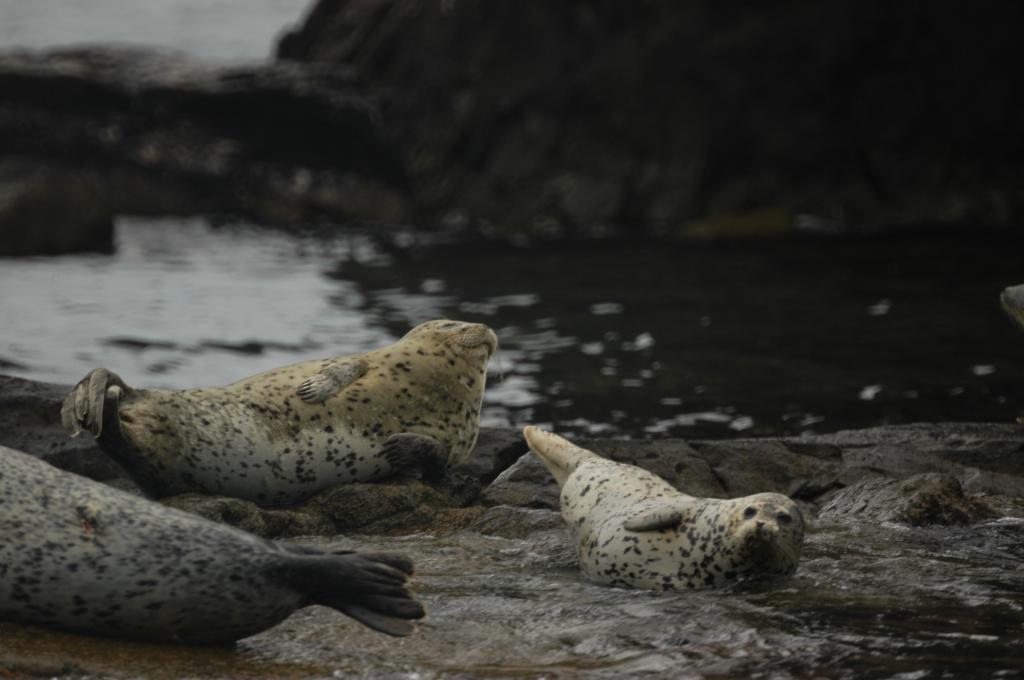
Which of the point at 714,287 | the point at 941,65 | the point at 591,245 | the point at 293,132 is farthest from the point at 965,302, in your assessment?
the point at 293,132

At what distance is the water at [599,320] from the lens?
1092 cm

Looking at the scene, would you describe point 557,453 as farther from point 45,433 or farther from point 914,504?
point 45,433

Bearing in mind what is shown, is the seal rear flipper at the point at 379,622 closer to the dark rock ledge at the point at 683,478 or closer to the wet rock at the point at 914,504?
the dark rock ledge at the point at 683,478

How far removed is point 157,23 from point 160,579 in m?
44.8

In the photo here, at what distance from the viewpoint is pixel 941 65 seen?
2073cm

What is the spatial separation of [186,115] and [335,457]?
58.0ft

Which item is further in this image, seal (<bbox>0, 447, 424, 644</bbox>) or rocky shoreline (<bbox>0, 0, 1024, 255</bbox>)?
rocky shoreline (<bbox>0, 0, 1024, 255</bbox>)

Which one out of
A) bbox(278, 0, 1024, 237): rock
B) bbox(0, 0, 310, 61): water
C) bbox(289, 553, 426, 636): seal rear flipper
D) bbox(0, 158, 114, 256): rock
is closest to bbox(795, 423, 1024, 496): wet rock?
bbox(289, 553, 426, 636): seal rear flipper

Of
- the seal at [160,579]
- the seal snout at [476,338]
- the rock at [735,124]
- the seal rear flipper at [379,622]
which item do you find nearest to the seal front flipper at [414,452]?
the seal snout at [476,338]

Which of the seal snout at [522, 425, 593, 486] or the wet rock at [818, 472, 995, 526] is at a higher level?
the seal snout at [522, 425, 593, 486]

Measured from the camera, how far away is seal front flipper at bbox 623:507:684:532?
219 inches

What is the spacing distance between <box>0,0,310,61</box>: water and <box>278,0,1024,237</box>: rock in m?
19.0

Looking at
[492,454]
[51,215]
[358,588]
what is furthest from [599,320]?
[358,588]

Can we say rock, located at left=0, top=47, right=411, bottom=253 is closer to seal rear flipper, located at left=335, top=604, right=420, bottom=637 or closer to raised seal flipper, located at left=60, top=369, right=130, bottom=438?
raised seal flipper, located at left=60, top=369, right=130, bottom=438
